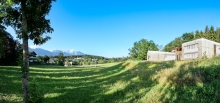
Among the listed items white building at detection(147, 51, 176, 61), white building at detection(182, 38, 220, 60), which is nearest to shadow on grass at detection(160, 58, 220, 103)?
white building at detection(182, 38, 220, 60)

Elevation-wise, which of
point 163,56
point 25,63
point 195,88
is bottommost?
point 195,88

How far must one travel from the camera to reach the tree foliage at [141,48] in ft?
384

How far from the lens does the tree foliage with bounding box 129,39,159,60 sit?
116900 millimetres

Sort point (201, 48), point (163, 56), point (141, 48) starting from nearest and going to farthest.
Answer: 1. point (201, 48)
2. point (163, 56)
3. point (141, 48)

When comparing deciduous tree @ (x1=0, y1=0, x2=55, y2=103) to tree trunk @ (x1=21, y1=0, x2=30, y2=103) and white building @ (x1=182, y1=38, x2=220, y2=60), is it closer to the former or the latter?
tree trunk @ (x1=21, y1=0, x2=30, y2=103)

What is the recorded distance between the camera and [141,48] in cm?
11994

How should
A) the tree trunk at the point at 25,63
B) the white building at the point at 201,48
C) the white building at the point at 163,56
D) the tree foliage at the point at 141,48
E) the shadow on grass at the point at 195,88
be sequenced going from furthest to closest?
the tree foliage at the point at 141,48 → the white building at the point at 163,56 → the white building at the point at 201,48 → the tree trunk at the point at 25,63 → the shadow on grass at the point at 195,88

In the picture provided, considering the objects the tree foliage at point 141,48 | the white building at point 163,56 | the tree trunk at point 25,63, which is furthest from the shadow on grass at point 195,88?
the tree foliage at point 141,48

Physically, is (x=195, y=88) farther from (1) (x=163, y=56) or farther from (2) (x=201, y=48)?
(1) (x=163, y=56)

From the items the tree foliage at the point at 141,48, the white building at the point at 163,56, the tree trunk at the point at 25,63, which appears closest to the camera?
the tree trunk at the point at 25,63

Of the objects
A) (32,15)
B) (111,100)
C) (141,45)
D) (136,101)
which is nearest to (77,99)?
(111,100)

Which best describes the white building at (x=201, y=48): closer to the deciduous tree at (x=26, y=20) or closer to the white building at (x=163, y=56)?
the white building at (x=163, y=56)

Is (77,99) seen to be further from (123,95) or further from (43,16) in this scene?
(43,16)

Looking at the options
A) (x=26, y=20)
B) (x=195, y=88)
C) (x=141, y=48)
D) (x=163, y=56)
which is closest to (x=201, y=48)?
(x=163, y=56)
